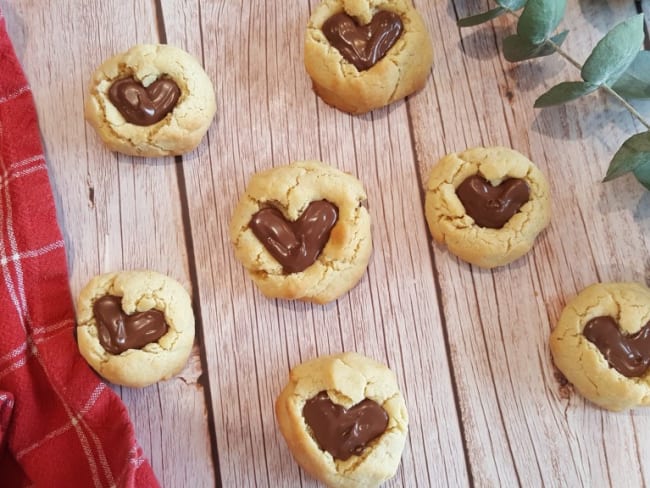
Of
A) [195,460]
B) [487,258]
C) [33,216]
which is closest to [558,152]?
[487,258]

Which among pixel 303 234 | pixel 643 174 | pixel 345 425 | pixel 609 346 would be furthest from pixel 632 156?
pixel 345 425

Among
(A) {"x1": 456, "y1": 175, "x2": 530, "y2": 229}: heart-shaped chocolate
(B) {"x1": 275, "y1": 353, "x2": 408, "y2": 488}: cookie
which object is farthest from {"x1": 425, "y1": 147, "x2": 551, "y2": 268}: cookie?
(B) {"x1": 275, "y1": 353, "x2": 408, "y2": 488}: cookie

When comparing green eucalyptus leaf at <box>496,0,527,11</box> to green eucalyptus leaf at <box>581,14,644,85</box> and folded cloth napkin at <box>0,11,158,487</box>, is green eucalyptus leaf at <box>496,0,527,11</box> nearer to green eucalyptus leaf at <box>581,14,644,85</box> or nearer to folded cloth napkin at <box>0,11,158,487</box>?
green eucalyptus leaf at <box>581,14,644,85</box>

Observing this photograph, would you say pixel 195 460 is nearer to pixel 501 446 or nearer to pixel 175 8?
pixel 501 446

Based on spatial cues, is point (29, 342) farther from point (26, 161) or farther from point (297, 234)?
point (297, 234)

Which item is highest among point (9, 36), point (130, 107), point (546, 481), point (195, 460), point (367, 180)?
point (9, 36)
